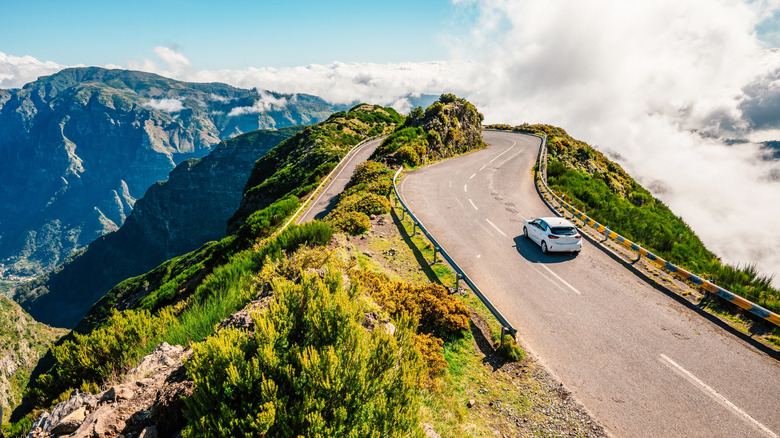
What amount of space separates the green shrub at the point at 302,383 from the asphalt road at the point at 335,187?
20.6m

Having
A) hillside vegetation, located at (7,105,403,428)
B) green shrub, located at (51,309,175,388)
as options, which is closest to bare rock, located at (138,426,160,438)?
hillside vegetation, located at (7,105,403,428)

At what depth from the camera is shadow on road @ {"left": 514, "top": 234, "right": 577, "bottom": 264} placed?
15344 millimetres

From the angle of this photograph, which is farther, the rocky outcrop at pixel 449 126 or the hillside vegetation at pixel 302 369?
the rocky outcrop at pixel 449 126

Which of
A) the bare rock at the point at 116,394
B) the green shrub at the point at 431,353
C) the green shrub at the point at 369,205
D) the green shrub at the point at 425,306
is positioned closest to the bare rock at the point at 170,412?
the bare rock at the point at 116,394

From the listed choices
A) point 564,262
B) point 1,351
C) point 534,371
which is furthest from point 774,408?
point 1,351

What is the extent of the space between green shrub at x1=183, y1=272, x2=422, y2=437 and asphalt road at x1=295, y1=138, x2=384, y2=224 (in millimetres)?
20644

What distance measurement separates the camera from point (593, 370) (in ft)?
29.3

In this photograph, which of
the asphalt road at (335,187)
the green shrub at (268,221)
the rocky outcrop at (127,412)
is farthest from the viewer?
the asphalt road at (335,187)

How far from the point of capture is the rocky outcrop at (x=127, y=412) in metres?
4.82

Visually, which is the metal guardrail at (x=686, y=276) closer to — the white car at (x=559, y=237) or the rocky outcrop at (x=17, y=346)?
the white car at (x=559, y=237)

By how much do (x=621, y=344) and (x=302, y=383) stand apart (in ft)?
32.6

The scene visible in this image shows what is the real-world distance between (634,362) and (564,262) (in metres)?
6.48

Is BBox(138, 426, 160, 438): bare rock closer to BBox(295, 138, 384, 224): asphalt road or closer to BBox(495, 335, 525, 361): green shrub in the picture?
BBox(495, 335, 525, 361): green shrub

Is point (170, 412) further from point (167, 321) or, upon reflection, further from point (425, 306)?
point (425, 306)
